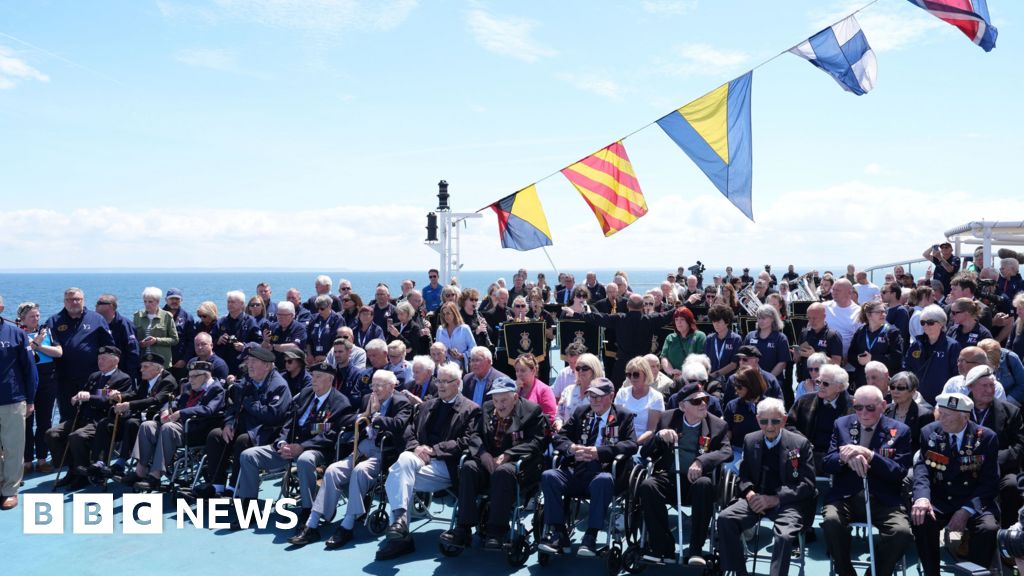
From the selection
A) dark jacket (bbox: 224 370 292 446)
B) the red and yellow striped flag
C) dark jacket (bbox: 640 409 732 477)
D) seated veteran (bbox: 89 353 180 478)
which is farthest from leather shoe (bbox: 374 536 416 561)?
the red and yellow striped flag

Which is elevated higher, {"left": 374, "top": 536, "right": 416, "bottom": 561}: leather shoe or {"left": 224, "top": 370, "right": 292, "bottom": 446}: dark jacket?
{"left": 224, "top": 370, "right": 292, "bottom": 446}: dark jacket

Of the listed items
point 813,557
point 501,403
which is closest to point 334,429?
point 501,403

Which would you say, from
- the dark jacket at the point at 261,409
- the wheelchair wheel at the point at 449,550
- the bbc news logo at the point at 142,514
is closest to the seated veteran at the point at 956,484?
the wheelchair wheel at the point at 449,550

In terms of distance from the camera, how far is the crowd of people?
16.0 ft

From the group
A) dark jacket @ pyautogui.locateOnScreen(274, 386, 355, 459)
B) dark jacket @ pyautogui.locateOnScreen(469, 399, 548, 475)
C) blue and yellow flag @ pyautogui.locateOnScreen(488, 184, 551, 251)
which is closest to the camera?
dark jacket @ pyautogui.locateOnScreen(469, 399, 548, 475)

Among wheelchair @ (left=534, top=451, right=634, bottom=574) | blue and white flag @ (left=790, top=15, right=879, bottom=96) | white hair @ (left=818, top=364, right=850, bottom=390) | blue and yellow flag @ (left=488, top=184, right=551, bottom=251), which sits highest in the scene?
blue and white flag @ (left=790, top=15, right=879, bottom=96)

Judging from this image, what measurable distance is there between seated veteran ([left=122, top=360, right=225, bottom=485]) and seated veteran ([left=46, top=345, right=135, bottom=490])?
554 mm

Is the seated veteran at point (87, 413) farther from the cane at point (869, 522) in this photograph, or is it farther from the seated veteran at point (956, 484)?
the seated veteran at point (956, 484)

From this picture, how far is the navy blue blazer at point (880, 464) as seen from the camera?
4.80 meters

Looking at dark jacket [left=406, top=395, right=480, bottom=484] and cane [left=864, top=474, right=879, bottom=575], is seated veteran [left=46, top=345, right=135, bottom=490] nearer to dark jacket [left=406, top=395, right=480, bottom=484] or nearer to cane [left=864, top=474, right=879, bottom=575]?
dark jacket [left=406, top=395, right=480, bottom=484]

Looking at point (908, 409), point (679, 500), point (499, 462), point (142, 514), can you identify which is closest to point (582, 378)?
point (499, 462)

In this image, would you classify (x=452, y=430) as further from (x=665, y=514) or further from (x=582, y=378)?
(x=665, y=514)

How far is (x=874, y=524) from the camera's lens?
15.8ft

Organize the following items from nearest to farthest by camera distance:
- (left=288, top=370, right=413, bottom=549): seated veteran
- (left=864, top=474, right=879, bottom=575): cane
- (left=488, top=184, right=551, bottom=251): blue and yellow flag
A: 1. (left=864, top=474, right=879, bottom=575): cane
2. (left=288, top=370, right=413, bottom=549): seated veteran
3. (left=488, top=184, right=551, bottom=251): blue and yellow flag
